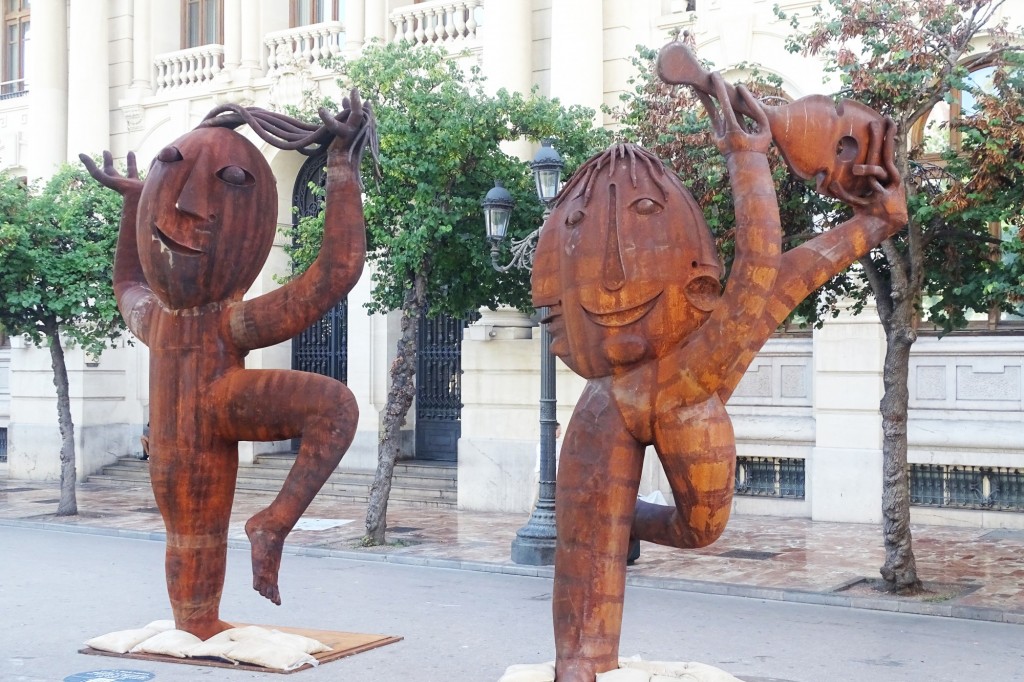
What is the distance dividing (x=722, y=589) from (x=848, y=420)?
5.28 meters

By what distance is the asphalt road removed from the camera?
8.52 m

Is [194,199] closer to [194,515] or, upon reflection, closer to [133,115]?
[194,515]

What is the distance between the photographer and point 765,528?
53.1ft

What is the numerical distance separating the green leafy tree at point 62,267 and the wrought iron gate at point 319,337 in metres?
4.35

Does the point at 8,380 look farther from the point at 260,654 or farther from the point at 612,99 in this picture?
the point at 260,654

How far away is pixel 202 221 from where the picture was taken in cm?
711

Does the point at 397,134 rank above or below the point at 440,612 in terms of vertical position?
above

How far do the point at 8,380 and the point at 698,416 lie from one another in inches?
933

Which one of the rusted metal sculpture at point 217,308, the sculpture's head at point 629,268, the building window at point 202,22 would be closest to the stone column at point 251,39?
the building window at point 202,22

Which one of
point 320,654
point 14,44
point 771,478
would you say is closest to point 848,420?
point 771,478

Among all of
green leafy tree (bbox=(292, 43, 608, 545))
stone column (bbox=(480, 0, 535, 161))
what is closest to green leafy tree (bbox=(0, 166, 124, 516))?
green leafy tree (bbox=(292, 43, 608, 545))

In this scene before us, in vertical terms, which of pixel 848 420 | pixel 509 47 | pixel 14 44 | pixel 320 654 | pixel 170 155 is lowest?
pixel 320 654

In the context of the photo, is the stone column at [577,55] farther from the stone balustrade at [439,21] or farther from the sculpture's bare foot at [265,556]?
the sculpture's bare foot at [265,556]

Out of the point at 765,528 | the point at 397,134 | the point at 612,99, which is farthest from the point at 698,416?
the point at 612,99
